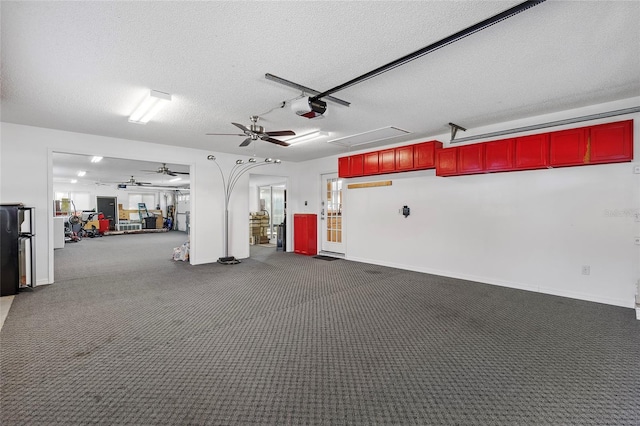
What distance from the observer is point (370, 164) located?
6320 millimetres

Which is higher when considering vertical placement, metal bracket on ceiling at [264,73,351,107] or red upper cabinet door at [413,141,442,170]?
metal bracket on ceiling at [264,73,351,107]

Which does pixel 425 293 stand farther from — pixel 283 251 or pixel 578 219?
pixel 283 251

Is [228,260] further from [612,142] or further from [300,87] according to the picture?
[612,142]

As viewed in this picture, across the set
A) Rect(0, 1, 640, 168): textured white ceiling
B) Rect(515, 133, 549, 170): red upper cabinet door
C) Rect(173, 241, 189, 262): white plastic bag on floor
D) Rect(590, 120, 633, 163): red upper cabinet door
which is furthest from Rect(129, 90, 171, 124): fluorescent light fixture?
Rect(590, 120, 633, 163): red upper cabinet door

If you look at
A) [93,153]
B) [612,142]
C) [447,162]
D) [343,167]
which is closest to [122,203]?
[93,153]

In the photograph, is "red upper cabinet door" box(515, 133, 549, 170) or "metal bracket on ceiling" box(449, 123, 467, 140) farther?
"metal bracket on ceiling" box(449, 123, 467, 140)

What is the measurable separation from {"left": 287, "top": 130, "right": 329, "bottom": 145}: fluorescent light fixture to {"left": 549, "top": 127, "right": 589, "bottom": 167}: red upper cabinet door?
3.37 m

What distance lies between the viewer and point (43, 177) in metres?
4.76

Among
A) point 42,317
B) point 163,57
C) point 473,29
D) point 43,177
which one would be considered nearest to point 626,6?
point 473,29

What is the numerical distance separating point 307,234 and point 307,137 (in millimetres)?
3177

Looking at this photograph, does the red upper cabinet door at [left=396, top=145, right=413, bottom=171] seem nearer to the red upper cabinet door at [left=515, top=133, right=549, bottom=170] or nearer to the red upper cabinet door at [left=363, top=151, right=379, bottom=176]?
the red upper cabinet door at [left=363, top=151, right=379, bottom=176]

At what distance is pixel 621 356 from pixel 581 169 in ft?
8.48

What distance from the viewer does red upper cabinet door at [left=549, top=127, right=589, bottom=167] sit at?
384 cm

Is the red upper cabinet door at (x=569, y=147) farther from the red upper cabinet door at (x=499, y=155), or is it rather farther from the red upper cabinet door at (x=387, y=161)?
the red upper cabinet door at (x=387, y=161)
